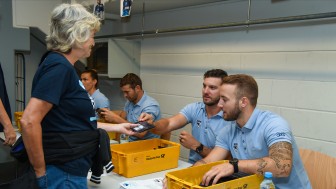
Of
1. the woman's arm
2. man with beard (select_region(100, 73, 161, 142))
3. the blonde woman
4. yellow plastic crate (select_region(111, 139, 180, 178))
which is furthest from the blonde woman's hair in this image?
man with beard (select_region(100, 73, 161, 142))

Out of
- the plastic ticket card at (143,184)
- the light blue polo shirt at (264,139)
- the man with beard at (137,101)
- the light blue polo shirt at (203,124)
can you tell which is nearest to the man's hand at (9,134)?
the man with beard at (137,101)

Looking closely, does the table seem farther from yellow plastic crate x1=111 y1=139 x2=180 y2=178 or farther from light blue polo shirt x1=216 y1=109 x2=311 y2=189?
light blue polo shirt x1=216 y1=109 x2=311 y2=189

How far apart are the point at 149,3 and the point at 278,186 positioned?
91.6 inches

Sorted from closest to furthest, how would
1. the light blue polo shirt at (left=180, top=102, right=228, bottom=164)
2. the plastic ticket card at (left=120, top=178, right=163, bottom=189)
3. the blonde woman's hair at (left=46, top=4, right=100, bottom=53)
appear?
the blonde woman's hair at (left=46, top=4, right=100, bottom=53)
the plastic ticket card at (left=120, top=178, right=163, bottom=189)
the light blue polo shirt at (left=180, top=102, right=228, bottom=164)

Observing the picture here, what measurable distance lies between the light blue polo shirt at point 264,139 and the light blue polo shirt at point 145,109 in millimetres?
1172

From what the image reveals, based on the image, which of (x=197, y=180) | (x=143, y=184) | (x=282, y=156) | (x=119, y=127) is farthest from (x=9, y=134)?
(x=282, y=156)

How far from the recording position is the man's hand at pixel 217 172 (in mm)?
1458

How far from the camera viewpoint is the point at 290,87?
2521 mm

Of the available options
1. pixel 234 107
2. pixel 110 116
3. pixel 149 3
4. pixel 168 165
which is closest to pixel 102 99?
pixel 110 116

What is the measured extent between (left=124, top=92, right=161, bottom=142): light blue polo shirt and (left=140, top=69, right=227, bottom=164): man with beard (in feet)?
1.40

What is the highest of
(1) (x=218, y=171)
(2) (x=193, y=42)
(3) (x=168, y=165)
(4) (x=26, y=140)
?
(2) (x=193, y=42)

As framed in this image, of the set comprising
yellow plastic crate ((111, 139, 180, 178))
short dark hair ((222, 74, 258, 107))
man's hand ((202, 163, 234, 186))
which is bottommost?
yellow plastic crate ((111, 139, 180, 178))

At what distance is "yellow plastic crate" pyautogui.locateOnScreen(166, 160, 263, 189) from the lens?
1344 millimetres

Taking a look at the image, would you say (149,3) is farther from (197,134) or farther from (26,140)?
(26,140)
